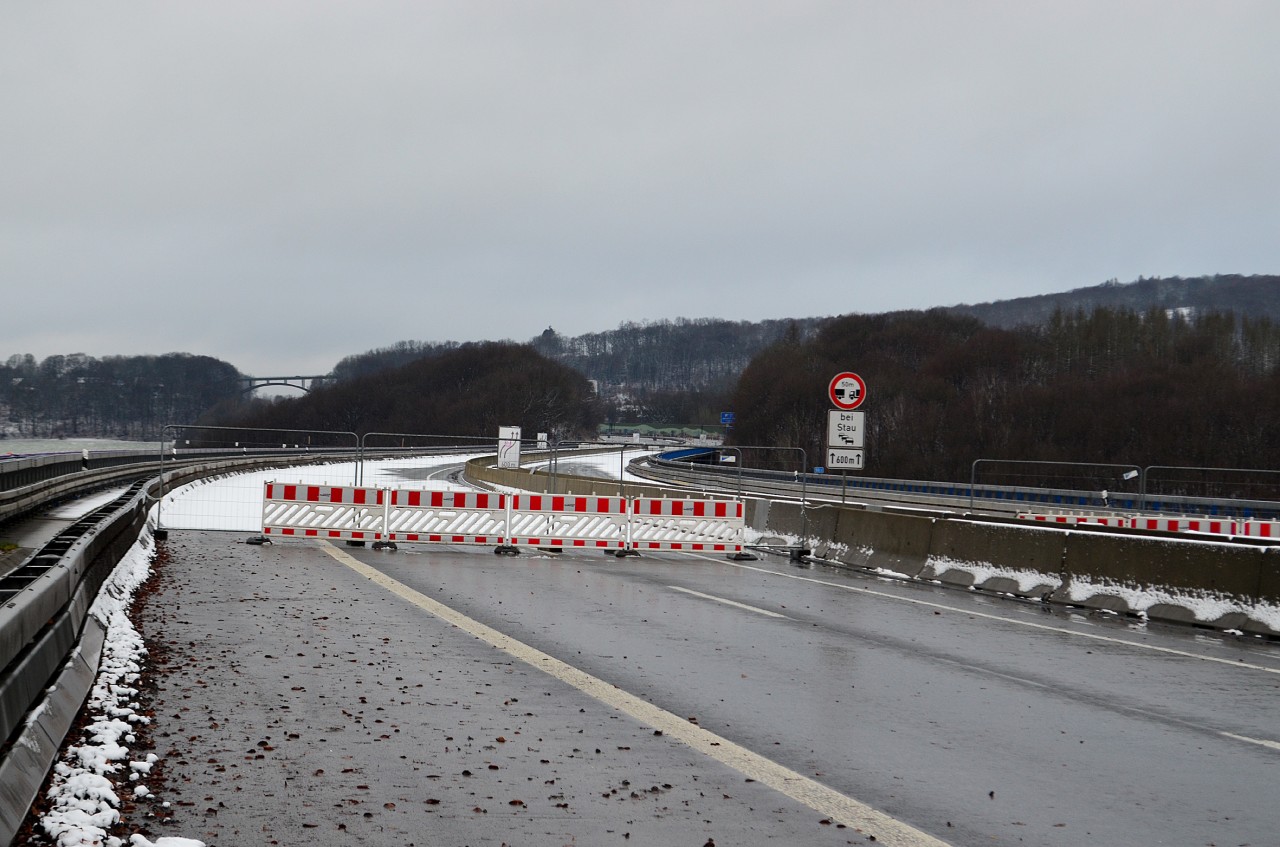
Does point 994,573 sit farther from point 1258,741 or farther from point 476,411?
point 476,411

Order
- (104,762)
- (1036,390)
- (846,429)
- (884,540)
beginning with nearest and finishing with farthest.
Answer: (104,762), (884,540), (846,429), (1036,390)

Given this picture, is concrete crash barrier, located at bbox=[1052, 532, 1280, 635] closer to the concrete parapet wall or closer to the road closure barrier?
the concrete parapet wall

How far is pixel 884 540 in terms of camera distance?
798 inches

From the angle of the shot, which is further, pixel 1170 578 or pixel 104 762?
pixel 1170 578

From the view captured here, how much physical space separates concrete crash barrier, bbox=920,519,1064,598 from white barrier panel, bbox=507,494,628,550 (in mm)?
6238

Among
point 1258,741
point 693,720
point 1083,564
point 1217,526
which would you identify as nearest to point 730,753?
point 693,720

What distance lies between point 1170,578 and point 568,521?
11.2 metres

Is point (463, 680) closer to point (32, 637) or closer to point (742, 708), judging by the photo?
point (742, 708)

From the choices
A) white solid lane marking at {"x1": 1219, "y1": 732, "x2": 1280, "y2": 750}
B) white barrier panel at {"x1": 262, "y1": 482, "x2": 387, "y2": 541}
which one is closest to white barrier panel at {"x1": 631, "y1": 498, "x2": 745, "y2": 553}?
white barrier panel at {"x1": 262, "y1": 482, "x2": 387, "y2": 541}

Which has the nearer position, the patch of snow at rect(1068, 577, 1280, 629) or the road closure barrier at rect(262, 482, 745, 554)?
the patch of snow at rect(1068, 577, 1280, 629)

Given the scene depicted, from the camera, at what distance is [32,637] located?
648cm

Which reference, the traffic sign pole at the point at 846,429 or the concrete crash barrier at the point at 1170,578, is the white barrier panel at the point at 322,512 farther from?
the concrete crash barrier at the point at 1170,578

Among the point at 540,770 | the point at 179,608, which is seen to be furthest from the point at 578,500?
the point at 540,770

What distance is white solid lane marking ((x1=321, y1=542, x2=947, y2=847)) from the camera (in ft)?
18.6
